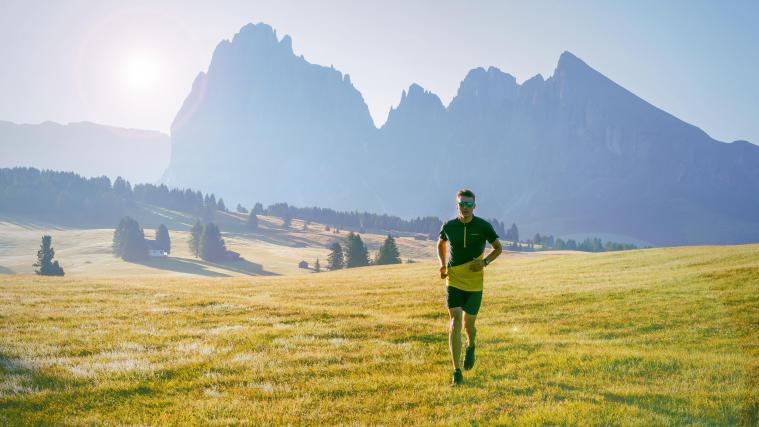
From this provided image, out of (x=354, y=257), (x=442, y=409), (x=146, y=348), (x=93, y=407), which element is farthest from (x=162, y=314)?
(x=354, y=257)

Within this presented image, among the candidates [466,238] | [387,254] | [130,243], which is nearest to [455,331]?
[466,238]

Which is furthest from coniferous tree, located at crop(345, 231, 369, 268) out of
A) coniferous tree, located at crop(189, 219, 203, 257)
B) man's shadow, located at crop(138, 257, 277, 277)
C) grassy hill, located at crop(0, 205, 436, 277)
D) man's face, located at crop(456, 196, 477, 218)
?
man's face, located at crop(456, 196, 477, 218)

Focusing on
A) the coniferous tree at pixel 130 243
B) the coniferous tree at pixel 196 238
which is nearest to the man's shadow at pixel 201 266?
the coniferous tree at pixel 130 243

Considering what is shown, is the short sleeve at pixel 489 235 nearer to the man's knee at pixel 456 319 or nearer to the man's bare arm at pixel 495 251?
the man's bare arm at pixel 495 251

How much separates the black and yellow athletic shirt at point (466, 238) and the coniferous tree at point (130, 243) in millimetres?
158824

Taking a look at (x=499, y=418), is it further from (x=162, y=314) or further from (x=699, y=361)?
(x=162, y=314)

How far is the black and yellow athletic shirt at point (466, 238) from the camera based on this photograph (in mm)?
10484

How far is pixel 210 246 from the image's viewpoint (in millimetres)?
156875

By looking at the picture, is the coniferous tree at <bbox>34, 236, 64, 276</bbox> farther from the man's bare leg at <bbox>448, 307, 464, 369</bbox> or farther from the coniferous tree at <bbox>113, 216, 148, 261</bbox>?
the man's bare leg at <bbox>448, 307, 464, 369</bbox>

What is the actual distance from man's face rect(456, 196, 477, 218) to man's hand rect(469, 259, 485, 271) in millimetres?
1058

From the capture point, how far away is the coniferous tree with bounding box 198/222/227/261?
157m

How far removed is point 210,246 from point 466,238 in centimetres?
15848

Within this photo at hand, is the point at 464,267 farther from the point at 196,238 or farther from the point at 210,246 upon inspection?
the point at 196,238

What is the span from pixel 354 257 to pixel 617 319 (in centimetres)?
8639
